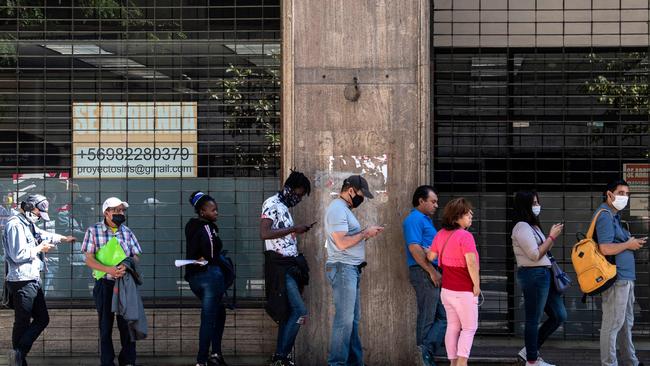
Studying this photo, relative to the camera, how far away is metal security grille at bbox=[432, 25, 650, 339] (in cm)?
1012

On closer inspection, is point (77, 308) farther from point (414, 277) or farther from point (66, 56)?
point (414, 277)

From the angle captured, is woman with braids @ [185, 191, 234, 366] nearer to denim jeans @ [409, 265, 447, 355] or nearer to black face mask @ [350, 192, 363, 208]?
black face mask @ [350, 192, 363, 208]

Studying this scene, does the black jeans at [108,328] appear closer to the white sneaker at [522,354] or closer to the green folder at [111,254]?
the green folder at [111,254]

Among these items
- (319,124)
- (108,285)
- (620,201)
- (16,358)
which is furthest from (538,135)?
(16,358)

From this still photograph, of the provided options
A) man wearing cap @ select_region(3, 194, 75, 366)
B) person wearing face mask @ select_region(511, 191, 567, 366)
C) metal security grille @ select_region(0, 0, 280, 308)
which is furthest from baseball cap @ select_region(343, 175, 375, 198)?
man wearing cap @ select_region(3, 194, 75, 366)

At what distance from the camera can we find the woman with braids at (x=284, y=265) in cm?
848

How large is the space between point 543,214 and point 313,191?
2.89 m

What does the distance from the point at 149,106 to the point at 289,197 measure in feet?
7.21

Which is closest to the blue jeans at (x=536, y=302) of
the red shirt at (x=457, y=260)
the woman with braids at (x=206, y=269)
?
the red shirt at (x=457, y=260)

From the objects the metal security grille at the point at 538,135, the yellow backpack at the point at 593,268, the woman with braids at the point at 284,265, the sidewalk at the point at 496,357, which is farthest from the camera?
the metal security grille at the point at 538,135

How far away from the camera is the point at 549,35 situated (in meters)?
10.3

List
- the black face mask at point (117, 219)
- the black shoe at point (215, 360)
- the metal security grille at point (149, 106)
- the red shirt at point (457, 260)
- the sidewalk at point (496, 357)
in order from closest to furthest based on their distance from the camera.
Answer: the red shirt at point (457, 260) < the black face mask at point (117, 219) < the black shoe at point (215, 360) < the sidewalk at point (496, 357) < the metal security grille at point (149, 106)

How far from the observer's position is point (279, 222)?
8.50 metres

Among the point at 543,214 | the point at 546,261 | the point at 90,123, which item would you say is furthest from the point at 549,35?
the point at 90,123
